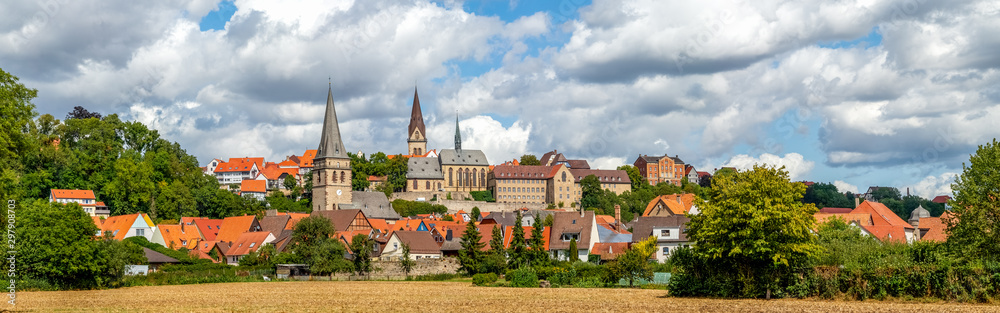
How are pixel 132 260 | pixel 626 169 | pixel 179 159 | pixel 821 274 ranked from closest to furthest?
pixel 821 274 < pixel 132 260 < pixel 179 159 < pixel 626 169

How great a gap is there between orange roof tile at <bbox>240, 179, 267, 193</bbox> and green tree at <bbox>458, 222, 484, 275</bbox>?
10491 centimetres

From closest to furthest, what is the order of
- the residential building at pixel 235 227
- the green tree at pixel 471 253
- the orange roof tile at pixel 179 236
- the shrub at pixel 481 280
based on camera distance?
the shrub at pixel 481 280 < the green tree at pixel 471 253 < the orange roof tile at pixel 179 236 < the residential building at pixel 235 227

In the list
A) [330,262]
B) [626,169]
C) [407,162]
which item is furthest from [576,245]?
[626,169]

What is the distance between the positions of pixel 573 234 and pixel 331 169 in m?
58.5

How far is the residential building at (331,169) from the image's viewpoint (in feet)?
421

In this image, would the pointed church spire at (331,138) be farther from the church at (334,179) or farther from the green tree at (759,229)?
the green tree at (759,229)

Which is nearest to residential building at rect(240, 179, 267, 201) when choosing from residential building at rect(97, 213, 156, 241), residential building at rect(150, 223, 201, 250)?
residential building at rect(97, 213, 156, 241)

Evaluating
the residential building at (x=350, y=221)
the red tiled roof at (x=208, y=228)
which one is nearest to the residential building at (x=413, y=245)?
the residential building at (x=350, y=221)

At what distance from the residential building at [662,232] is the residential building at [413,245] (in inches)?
698

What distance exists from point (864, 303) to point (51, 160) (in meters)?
96.3

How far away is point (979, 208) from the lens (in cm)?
3822

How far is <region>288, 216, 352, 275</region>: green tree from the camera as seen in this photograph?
67062 millimetres

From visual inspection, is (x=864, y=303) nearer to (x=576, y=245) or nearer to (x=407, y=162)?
(x=576, y=245)

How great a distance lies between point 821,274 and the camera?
36250mm
